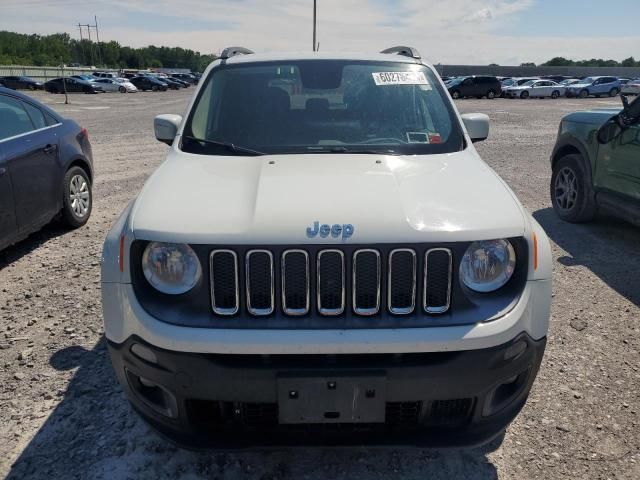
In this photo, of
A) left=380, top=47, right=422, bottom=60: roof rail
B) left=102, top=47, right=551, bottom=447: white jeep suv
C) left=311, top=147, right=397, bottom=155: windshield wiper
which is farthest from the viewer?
left=380, top=47, right=422, bottom=60: roof rail

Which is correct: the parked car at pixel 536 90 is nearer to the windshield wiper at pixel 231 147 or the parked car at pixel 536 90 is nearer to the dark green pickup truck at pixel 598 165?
the dark green pickup truck at pixel 598 165

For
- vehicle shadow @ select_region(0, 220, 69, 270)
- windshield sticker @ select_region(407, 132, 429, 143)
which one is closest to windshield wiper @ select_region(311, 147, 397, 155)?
windshield sticker @ select_region(407, 132, 429, 143)

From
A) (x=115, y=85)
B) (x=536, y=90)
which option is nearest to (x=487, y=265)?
(x=536, y=90)

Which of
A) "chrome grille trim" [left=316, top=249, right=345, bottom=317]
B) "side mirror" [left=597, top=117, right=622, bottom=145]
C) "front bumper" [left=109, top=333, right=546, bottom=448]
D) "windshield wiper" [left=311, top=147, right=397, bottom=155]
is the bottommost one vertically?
"front bumper" [left=109, top=333, right=546, bottom=448]

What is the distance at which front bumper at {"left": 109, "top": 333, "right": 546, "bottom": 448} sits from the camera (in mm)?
2150

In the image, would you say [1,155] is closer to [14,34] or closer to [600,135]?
[600,135]

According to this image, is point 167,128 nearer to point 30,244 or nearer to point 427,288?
point 427,288

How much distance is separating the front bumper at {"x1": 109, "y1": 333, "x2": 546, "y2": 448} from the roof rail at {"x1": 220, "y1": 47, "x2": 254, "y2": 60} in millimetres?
2632

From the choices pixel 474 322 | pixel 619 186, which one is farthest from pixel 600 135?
pixel 474 322

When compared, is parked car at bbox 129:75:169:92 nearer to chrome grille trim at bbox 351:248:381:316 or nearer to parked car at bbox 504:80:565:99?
parked car at bbox 504:80:565:99

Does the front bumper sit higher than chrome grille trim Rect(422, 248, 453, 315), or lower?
lower

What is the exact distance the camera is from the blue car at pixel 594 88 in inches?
1650

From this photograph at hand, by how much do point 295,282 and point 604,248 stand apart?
4.77 m

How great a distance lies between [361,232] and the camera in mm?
2189
